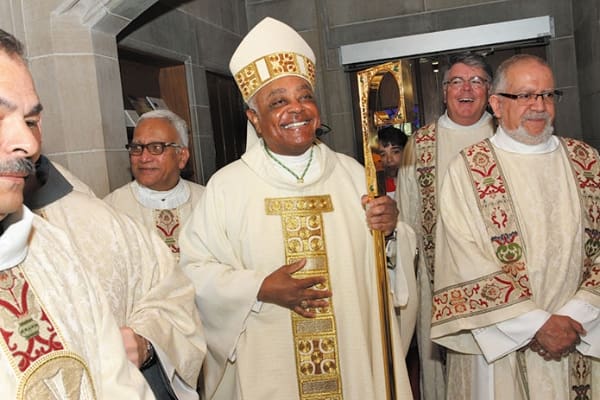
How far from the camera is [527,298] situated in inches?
117

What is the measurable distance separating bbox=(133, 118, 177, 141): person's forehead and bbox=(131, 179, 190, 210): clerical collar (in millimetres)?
Result: 374

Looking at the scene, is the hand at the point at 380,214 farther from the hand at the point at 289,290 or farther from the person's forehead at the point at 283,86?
the person's forehead at the point at 283,86

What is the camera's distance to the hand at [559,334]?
2895 mm

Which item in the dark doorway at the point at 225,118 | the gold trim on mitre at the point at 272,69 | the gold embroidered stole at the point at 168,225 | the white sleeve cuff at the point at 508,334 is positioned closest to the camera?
the white sleeve cuff at the point at 508,334

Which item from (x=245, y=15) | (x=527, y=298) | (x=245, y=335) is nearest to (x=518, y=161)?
(x=527, y=298)

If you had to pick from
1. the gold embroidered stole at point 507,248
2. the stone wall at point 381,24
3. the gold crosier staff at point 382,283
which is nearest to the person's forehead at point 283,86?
the gold crosier staff at point 382,283

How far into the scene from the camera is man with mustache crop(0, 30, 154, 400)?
1.54 metres

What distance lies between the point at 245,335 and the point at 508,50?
616 centimetres

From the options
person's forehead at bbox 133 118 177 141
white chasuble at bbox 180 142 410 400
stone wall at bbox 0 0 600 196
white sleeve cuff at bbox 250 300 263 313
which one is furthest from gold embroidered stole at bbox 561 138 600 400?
stone wall at bbox 0 0 600 196

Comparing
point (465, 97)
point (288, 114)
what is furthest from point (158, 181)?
point (465, 97)

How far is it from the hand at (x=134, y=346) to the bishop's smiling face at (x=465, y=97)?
3.08 metres

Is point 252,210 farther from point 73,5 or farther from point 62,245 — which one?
point 73,5

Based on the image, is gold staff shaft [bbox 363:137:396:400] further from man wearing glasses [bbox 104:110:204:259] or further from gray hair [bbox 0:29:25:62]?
man wearing glasses [bbox 104:110:204:259]

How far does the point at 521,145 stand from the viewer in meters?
3.25
